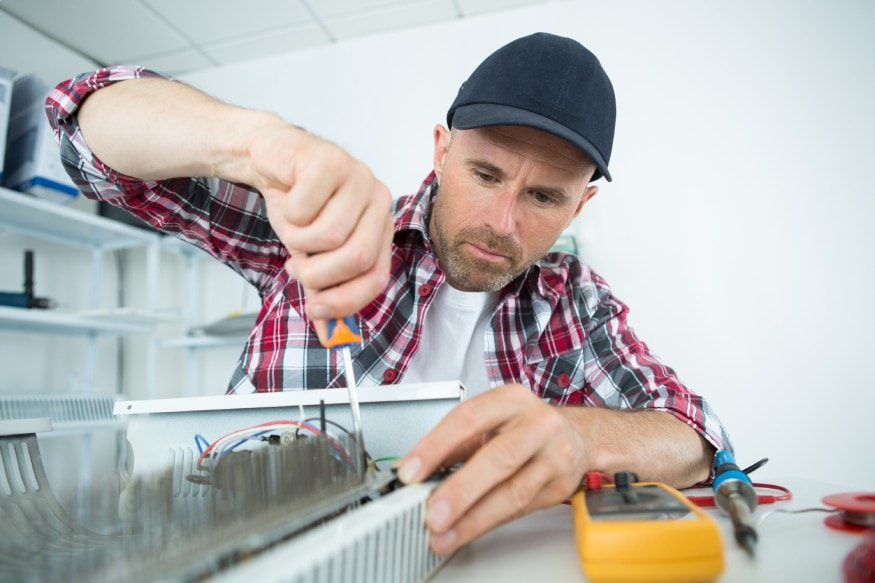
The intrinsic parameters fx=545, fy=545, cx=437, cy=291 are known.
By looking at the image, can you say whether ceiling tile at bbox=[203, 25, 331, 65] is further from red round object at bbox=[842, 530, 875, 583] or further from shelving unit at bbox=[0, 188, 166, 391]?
red round object at bbox=[842, 530, 875, 583]

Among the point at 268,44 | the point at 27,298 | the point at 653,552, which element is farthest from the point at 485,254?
the point at 268,44

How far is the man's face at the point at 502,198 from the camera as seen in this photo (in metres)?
0.93

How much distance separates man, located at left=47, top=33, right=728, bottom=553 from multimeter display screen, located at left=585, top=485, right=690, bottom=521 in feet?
0.14

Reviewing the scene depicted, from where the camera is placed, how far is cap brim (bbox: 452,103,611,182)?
86 centimetres

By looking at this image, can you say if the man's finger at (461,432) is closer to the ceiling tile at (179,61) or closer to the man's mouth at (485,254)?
the man's mouth at (485,254)

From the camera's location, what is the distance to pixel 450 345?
1.08 m

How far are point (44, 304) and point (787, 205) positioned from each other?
8.53ft

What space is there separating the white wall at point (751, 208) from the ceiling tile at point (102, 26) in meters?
1.47

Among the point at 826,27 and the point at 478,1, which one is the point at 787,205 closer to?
the point at 826,27

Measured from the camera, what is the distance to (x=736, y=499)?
19.6 inches

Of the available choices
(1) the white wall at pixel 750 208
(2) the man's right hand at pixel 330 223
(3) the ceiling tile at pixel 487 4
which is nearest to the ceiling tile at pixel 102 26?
(1) the white wall at pixel 750 208

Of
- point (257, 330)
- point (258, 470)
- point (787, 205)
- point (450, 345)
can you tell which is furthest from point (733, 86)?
point (258, 470)

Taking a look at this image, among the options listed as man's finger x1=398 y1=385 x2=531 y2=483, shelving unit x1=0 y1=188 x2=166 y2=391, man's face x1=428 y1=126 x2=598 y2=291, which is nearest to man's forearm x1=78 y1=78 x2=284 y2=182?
man's finger x1=398 y1=385 x2=531 y2=483

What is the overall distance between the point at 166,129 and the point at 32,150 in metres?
1.68
